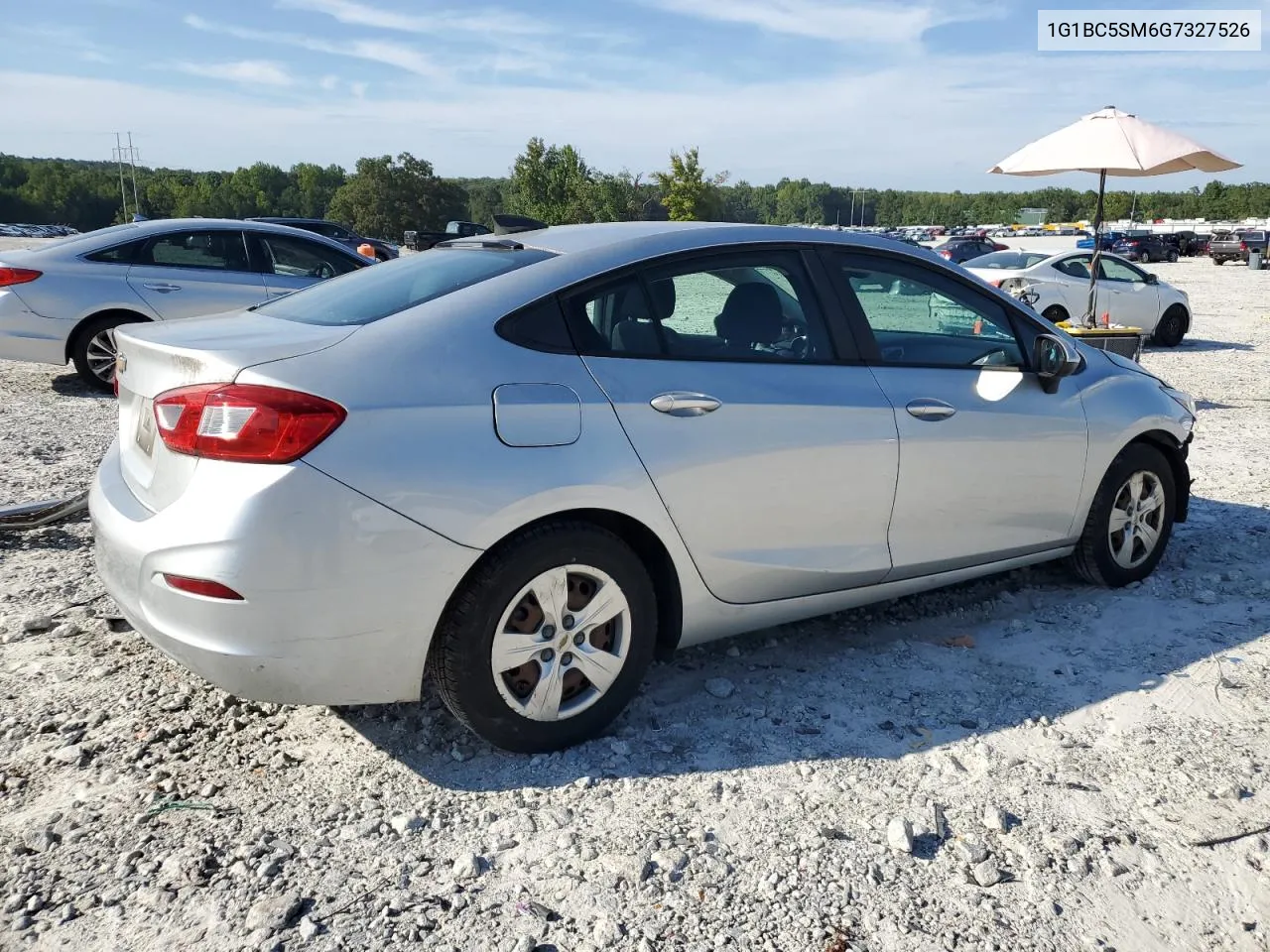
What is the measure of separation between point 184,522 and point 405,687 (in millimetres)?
754

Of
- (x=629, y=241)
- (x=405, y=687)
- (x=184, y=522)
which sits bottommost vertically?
(x=405, y=687)

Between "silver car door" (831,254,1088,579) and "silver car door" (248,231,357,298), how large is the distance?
7022 mm

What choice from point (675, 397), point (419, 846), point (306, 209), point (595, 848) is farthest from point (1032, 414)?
point (306, 209)

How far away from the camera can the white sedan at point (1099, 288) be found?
50.1ft

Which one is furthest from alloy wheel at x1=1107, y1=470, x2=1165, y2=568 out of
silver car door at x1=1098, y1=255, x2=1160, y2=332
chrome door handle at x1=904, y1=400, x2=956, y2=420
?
silver car door at x1=1098, y1=255, x2=1160, y2=332

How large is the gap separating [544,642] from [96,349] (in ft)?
26.2

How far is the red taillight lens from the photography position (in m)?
8.91

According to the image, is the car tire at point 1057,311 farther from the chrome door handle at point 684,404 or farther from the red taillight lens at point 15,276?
the chrome door handle at point 684,404

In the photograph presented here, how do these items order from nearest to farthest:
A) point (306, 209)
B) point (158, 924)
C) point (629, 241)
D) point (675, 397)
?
point (158, 924), point (675, 397), point (629, 241), point (306, 209)

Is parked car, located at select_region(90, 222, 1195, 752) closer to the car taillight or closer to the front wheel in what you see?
the car taillight

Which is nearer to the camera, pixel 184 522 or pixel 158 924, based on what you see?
pixel 158 924

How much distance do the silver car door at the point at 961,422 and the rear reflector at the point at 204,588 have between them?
230cm

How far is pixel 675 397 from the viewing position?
3322mm

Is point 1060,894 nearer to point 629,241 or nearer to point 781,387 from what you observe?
point 781,387
